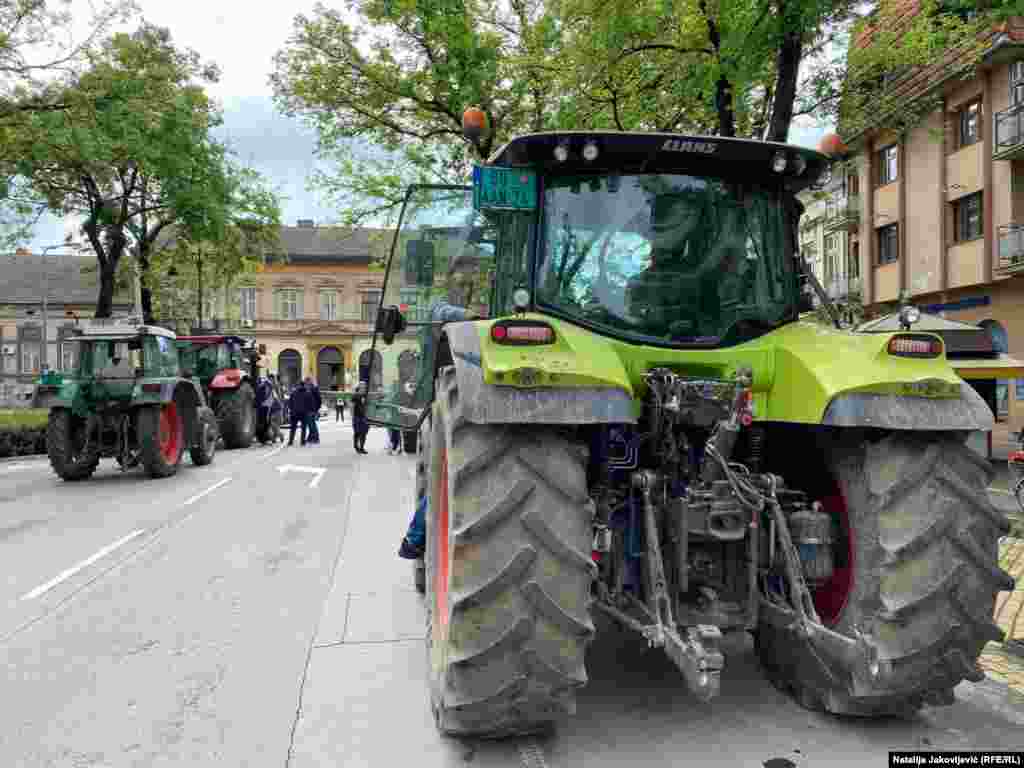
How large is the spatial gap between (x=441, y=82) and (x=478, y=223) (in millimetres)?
17913

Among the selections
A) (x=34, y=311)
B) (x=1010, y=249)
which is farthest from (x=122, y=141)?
(x=34, y=311)

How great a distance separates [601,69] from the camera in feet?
43.0

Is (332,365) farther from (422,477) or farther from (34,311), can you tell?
(422,477)

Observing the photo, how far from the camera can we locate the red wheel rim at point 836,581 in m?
3.65

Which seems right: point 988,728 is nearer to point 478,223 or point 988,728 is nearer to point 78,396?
point 478,223

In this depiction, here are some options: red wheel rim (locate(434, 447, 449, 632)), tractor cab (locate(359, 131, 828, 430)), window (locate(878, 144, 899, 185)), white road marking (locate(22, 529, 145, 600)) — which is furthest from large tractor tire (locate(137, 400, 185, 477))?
window (locate(878, 144, 899, 185))

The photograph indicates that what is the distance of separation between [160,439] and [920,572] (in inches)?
516

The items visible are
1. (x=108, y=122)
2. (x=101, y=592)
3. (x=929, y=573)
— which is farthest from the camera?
(x=108, y=122)

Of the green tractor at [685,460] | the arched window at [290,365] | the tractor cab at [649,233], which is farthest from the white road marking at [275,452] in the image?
the arched window at [290,365]

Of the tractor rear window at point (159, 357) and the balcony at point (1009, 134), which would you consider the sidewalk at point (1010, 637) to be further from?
the balcony at point (1009, 134)

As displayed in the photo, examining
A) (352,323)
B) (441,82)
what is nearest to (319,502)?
(441,82)

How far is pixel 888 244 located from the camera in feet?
96.1

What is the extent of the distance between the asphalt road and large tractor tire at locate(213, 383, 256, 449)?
497 inches

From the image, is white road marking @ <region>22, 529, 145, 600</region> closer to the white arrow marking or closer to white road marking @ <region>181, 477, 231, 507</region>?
white road marking @ <region>181, 477, 231, 507</region>
